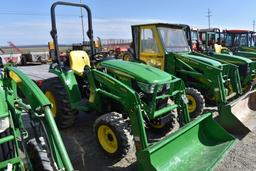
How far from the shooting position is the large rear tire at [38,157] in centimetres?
263

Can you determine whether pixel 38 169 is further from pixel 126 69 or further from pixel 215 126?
pixel 215 126

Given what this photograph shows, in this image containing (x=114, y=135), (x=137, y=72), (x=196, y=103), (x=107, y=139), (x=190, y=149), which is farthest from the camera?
(x=196, y=103)

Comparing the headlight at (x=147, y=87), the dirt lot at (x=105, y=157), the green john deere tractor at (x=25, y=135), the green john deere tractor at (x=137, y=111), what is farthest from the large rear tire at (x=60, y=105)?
the green john deere tractor at (x=25, y=135)

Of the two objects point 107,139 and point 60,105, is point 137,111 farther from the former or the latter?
point 60,105

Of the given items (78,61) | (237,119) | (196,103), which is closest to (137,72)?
(78,61)

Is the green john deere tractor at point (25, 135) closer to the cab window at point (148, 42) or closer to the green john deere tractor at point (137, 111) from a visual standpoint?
the green john deere tractor at point (137, 111)

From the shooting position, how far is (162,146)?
352 cm

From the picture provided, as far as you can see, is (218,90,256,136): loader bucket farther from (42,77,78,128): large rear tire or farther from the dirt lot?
(42,77,78,128): large rear tire

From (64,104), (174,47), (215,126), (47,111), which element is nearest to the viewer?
(47,111)

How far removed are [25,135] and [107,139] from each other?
174cm

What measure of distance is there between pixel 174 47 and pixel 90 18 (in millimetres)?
2326

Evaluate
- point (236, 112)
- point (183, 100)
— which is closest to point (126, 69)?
point (183, 100)

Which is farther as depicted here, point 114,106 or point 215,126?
point 114,106

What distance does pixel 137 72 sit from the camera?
4555mm
